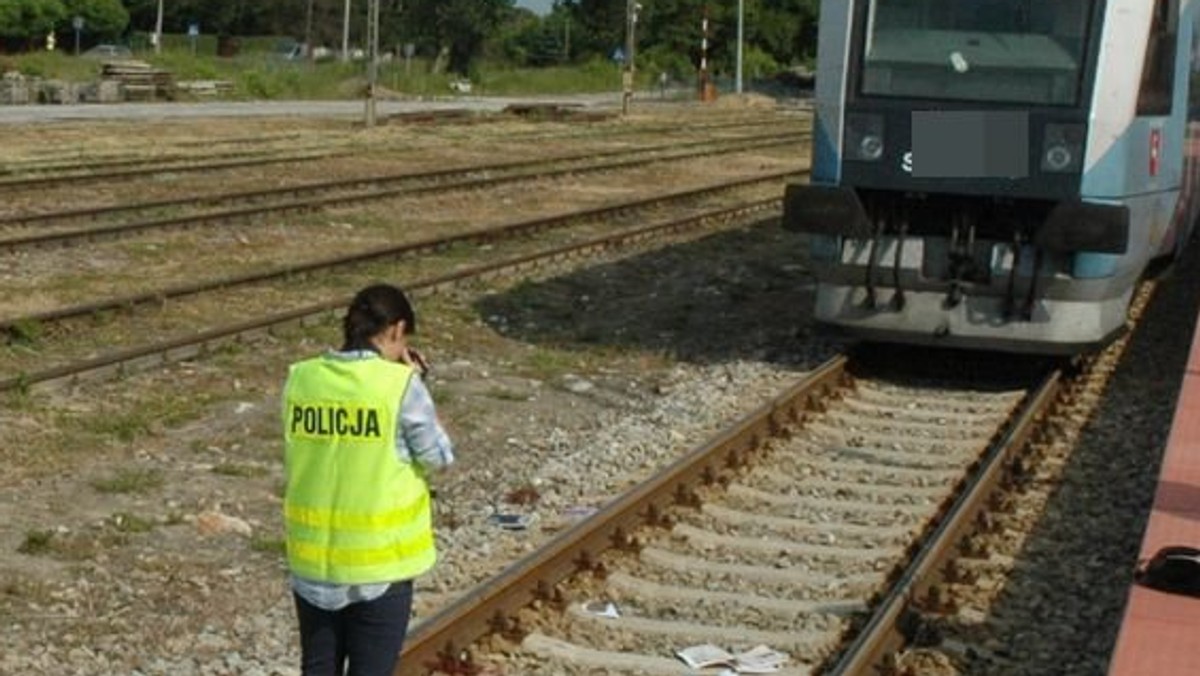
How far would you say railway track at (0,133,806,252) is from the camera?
19328mm

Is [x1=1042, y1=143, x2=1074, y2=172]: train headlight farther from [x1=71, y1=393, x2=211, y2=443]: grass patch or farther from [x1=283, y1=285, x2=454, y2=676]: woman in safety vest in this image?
[x1=283, y1=285, x2=454, y2=676]: woman in safety vest

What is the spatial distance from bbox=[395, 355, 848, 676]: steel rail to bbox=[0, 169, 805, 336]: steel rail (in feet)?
16.3

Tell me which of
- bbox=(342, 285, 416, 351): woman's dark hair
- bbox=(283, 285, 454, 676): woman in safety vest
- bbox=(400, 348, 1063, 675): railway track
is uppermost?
bbox=(342, 285, 416, 351): woman's dark hair

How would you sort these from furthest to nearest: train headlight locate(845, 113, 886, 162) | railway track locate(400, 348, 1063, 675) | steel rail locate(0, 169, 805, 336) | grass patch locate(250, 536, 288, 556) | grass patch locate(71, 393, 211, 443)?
steel rail locate(0, 169, 805, 336) → train headlight locate(845, 113, 886, 162) → grass patch locate(71, 393, 211, 443) → grass patch locate(250, 536, 288, 556) → railway track locate(400, 348, 1063, 675)

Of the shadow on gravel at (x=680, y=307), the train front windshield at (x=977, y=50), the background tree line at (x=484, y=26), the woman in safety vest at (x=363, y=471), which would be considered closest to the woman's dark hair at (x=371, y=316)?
the woman in safety vest at (x=363, y=471)

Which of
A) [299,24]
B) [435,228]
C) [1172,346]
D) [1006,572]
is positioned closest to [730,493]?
[1006,572]

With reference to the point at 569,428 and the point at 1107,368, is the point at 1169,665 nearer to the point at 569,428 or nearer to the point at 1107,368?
the point at 569,428

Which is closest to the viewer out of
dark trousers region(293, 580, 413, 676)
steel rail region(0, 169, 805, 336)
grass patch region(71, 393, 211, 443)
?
dark trousers region(293, 580, 413, 676)

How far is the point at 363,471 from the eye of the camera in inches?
207

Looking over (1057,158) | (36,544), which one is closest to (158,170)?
(1057,158)

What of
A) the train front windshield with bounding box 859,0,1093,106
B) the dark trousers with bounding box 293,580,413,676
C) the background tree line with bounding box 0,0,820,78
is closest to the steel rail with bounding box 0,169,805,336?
the train front windshield with bounding box 859,0,1093,106

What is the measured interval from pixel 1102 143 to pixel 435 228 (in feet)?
35.1

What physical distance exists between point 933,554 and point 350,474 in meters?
3.58

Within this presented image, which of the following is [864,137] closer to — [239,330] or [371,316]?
[239,330]
